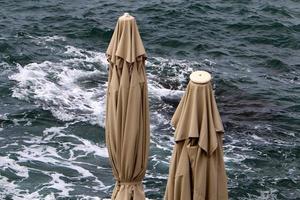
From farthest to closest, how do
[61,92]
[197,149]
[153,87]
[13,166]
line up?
[153,87] < [61,92] < [13,166] < [197,149]

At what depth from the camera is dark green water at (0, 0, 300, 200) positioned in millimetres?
17406

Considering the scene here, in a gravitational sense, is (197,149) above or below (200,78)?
below

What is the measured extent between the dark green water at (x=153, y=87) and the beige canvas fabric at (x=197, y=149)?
→ 26.2 feet

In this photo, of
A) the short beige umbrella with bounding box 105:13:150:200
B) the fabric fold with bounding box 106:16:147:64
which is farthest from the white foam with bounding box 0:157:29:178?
the fabric fold with bounding box 106:16:147:64

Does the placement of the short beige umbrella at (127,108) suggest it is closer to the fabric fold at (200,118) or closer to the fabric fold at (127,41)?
the fabric fold at (127,41)

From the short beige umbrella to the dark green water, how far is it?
6167 millimetres

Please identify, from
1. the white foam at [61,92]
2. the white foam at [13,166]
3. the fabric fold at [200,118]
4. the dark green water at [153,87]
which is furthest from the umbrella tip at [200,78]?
the white foam at [61,92]

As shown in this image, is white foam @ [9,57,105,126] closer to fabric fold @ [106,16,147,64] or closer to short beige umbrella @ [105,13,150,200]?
short beige umbrella @ [105,13,150,200]

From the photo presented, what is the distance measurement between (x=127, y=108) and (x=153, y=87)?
501 inches

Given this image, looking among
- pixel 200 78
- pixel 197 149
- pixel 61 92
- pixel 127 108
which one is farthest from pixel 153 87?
pixel 200 78

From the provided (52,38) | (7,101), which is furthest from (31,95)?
(52,38)

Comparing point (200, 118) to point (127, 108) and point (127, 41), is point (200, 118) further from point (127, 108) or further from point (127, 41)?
point (127, 41)

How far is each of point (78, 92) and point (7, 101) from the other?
237 cm

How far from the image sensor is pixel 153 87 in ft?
74.9
